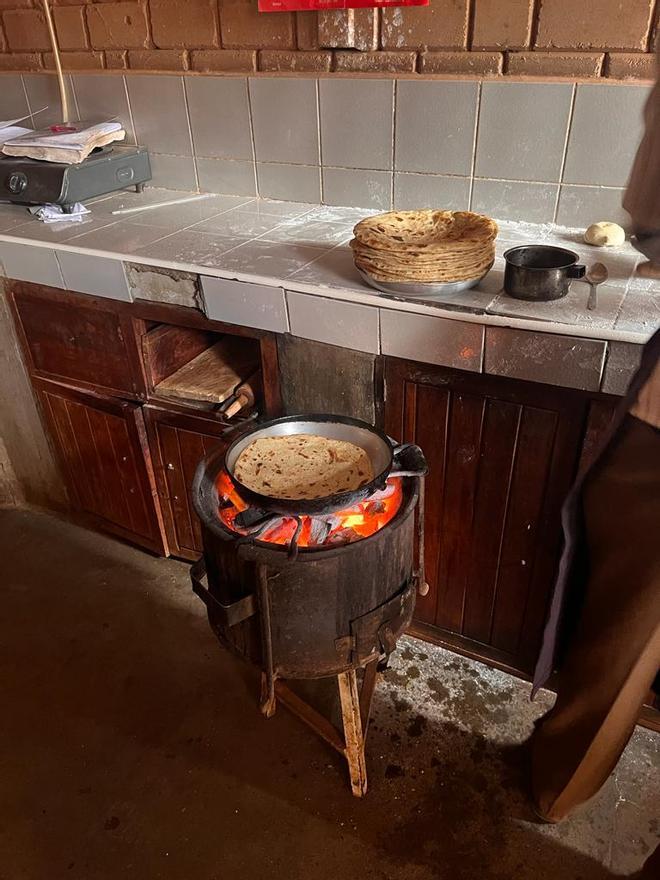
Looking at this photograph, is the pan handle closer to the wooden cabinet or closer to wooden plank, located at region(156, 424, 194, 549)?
the wooden cabinet

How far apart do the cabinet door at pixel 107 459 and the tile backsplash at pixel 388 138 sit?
895 mm

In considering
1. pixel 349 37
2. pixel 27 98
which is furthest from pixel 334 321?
pixel 27 98

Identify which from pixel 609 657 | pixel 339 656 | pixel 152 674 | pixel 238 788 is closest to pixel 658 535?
pixel 609 657

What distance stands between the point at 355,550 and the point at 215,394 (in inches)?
33.9

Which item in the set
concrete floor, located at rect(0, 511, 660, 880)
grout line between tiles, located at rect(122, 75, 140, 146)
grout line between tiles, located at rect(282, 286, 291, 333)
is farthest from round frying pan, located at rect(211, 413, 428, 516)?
grout line between tiles, located at rect(122, 75, 140, 146)

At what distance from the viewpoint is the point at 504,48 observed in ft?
5.92

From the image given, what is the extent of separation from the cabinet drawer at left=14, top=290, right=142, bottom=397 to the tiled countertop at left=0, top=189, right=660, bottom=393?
90 millimetres

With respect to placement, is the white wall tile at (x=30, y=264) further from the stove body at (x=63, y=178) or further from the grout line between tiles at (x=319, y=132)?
the grout line between tiles at (x=319, y=132)

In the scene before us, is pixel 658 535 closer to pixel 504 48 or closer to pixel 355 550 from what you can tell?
pixel 355 550

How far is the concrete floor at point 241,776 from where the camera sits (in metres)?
1.60

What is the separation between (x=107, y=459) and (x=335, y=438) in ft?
3.59

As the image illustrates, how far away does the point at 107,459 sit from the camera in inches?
93.0

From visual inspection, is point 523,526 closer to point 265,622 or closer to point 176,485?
→ point 265,622

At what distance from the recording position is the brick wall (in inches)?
66.7
